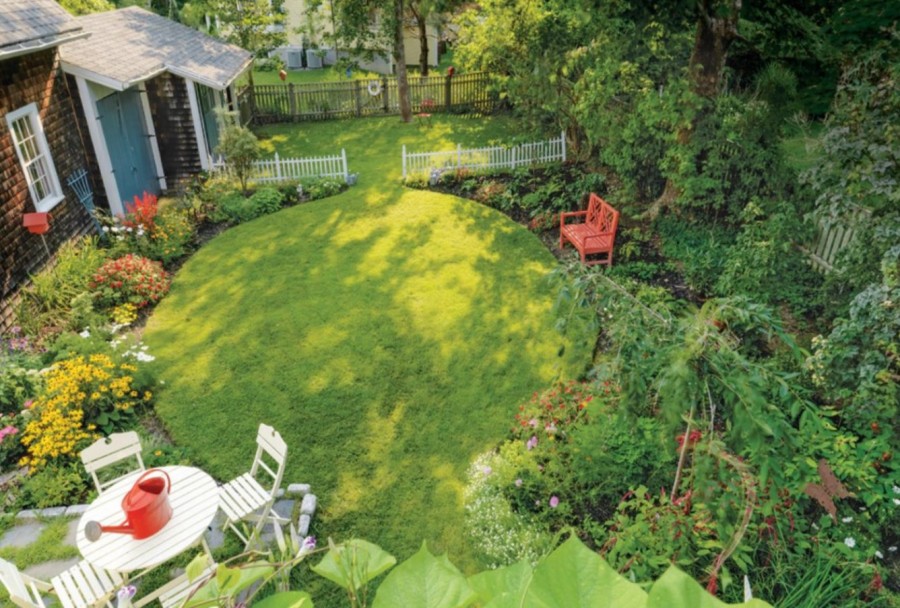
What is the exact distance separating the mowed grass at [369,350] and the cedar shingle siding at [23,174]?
1936 mm

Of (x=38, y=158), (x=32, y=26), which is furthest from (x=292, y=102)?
(x=38, y=158)

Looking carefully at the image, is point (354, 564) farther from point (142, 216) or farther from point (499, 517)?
point (142, 216)

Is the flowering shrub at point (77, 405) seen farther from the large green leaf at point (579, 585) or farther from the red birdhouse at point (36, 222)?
the large green leaf at point (579, 585)

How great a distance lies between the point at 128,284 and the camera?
9.10m

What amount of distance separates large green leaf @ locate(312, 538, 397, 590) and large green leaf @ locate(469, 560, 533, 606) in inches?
6.5

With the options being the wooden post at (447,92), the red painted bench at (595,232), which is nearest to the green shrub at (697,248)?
the red painted bench at (595,232)

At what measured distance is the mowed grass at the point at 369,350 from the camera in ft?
20.4

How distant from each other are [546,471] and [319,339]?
4.06m

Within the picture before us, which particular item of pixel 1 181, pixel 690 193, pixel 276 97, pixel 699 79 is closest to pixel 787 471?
pixel 690 193

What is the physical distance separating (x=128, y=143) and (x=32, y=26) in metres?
3.54

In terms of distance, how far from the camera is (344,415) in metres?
7.06

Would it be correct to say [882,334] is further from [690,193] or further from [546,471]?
[690,193]

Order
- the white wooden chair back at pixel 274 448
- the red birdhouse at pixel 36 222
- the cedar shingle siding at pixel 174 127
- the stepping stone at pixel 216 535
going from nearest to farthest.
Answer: the white wooden chair back at pixel 274 448 → the stepping stone at pixel 216 535 → the red birdhouse at pixel 36 222 → the cedar shingle siding at pixel 174 127

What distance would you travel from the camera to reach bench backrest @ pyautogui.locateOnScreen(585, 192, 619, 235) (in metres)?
9.66
